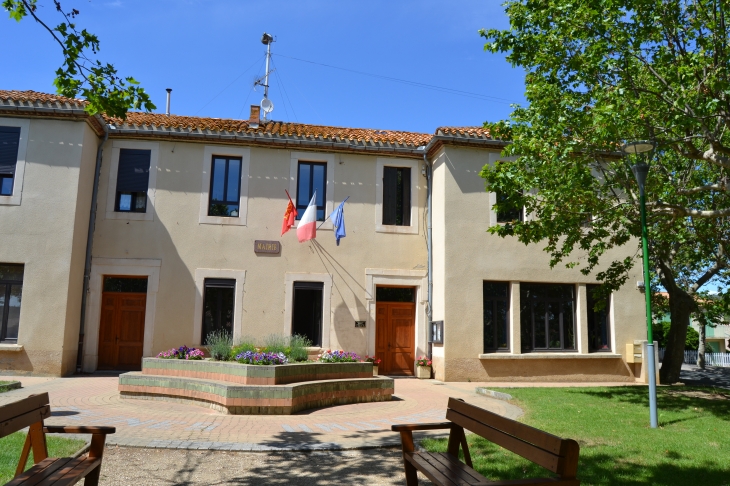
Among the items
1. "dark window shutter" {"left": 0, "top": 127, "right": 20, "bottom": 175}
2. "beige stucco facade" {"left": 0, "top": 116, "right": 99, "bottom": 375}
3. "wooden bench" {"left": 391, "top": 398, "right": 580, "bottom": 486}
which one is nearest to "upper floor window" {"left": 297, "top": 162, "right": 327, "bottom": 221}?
"beige stucco facade" {"left": 0, "top": 116, "right": 99, "bottom": 375}

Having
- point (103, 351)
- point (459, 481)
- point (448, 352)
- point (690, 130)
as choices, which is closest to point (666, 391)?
point (448, 352)

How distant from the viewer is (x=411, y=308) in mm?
16719

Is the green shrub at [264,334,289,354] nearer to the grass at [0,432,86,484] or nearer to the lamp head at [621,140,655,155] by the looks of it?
the grass at [0,432,86,484]

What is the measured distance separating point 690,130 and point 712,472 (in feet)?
18.8

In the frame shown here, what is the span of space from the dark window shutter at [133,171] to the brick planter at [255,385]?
638cm

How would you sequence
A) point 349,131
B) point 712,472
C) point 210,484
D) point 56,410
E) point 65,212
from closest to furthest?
point 210,484
point 712,472
point 56,410
point 65,212
point 349,131

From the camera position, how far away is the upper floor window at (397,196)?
16.8 m

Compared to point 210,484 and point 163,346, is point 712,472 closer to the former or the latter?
point 210,484

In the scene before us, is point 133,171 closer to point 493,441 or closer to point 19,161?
point 19,161

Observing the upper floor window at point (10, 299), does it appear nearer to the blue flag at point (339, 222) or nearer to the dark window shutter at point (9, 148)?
the dark window shutter at point (9, 148)

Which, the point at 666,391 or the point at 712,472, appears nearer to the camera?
the point at 712,472

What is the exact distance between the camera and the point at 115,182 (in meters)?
15.8

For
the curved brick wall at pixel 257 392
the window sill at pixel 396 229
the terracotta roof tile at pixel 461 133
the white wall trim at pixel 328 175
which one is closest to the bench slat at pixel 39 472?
the curved brick wall at pixel 257 392

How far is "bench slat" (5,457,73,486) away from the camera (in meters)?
3.91
